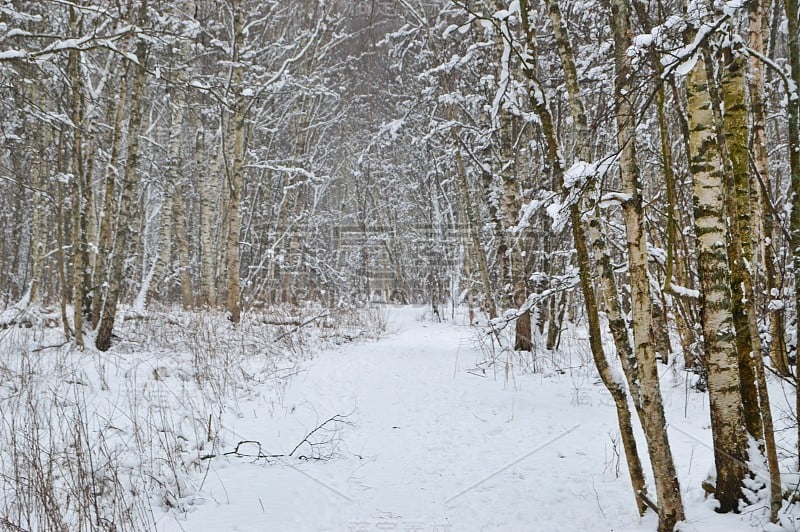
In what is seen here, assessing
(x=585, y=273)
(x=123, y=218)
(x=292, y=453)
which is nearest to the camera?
(x=585, y=273)

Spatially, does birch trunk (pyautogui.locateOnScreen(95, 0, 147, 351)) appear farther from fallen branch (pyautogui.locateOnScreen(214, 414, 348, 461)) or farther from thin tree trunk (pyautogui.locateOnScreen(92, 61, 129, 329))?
fallen branch (pyautogui.locateOnScreen(214, 414, 348, 461))

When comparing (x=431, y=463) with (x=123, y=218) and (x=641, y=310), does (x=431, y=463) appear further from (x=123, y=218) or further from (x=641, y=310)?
(x=123, y=218)

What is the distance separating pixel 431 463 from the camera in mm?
3803

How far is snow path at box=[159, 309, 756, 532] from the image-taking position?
2881 millimetres

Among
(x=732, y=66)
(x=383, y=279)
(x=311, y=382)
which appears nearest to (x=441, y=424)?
(x=311, y=382)

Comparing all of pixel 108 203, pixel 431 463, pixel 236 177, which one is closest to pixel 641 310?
pixel 431 463

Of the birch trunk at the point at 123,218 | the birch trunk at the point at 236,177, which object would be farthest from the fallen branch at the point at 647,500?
the birch trunk at the point at 236,177

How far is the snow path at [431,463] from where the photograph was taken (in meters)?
2.88

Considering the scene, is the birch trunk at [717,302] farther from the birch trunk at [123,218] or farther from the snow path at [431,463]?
the birch trunk at [123,218]

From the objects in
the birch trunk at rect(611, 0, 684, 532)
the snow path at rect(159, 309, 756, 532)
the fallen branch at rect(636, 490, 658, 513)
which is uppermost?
the birch trunk at rect(611, 0, 684, 532)

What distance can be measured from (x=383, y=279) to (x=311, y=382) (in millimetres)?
17954

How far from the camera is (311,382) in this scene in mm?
6254

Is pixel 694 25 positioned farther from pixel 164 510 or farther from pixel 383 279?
pixel 383 279

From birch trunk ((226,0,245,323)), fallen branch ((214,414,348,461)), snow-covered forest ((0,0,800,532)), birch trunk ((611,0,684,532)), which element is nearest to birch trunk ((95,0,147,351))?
snow-covered forest ((0,0,800,532))
